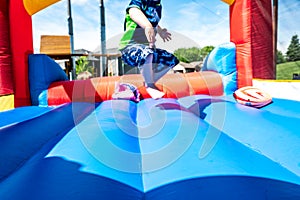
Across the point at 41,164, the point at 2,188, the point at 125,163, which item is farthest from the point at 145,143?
the point at 2,188

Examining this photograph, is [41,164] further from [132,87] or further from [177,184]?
[132,87]

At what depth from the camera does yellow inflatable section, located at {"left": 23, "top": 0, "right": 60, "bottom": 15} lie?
6.14ft

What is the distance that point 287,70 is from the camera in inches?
98.3

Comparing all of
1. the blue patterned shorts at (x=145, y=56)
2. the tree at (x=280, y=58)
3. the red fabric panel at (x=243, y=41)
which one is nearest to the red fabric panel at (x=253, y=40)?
the red fabric panel at (x=243, y=41)

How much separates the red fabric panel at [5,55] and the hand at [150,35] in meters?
0.93

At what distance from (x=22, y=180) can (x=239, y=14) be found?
5.57ft

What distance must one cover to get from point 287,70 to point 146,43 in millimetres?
1607

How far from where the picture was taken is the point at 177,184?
0.55 m

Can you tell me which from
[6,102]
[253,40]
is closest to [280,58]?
[253,40]

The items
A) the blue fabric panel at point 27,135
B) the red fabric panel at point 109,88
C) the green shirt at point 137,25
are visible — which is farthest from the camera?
the red fabric panel at point 109,88

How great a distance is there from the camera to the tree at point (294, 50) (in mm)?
2708

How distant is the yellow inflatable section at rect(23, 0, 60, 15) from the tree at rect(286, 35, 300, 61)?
227 cm

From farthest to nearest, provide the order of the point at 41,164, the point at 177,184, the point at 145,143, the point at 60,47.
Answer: the point at 60,47 → the point at 145,143 → the point at 41,164 → the point at 177,184

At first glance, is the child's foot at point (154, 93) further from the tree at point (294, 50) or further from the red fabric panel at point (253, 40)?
the tree at point (294, 50)
